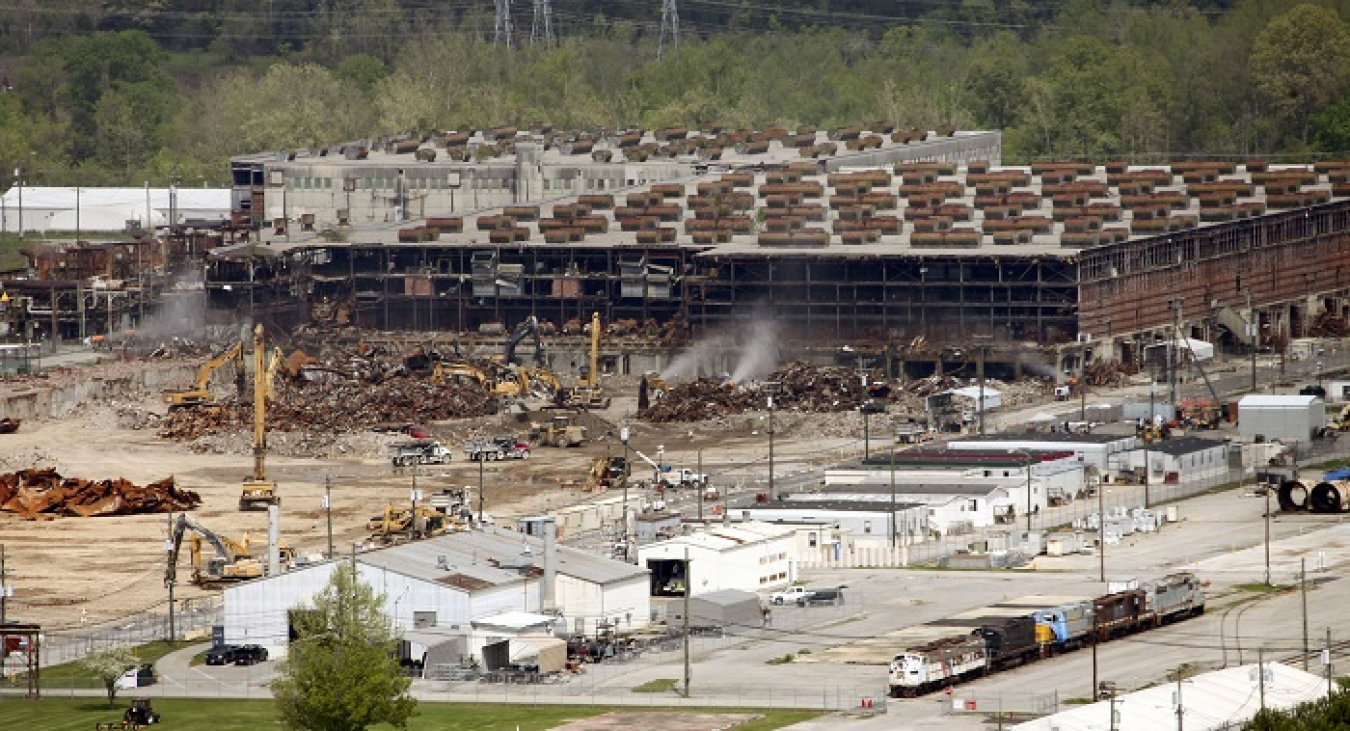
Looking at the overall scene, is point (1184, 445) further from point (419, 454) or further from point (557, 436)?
point (419, 454)

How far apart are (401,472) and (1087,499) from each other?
26147mm

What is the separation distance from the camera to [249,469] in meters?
130

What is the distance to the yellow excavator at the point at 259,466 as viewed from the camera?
119000 mm

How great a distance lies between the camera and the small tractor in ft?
278

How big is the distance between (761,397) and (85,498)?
34832 mm

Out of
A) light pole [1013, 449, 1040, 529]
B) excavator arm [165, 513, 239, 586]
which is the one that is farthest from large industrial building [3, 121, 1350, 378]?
excavator arm [165, 513, 239, 586]

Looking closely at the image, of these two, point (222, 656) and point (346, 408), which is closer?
point (222, 656)

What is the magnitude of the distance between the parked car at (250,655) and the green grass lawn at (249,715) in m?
4.74

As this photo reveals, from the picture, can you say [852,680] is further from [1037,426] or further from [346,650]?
[1037,426]

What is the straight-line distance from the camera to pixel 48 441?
136 m

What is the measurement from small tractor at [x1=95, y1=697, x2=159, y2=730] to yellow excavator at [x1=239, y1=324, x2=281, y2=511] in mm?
31434

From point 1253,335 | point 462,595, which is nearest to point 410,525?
point 462,595

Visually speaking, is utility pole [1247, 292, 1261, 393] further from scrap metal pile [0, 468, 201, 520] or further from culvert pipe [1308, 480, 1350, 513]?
scrap metal pile [0, 468, 201, 520]

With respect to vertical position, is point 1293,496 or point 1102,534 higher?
point 1293,496
